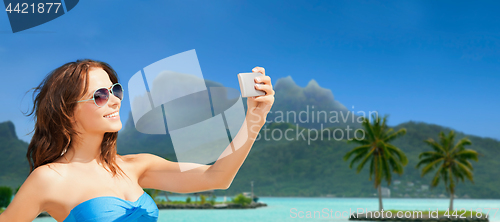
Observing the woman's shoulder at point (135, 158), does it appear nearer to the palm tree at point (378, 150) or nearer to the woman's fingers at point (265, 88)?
the woman's fingers at point (265, 88)

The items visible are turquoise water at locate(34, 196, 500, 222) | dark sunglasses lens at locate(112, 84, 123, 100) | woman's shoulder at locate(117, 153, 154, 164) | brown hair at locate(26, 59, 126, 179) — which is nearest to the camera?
brown hair at locate(26, 59, 126, 179)

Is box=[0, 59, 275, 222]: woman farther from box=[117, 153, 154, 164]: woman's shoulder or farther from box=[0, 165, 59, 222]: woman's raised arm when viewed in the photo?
box=[117, 153, 154, 164]: woman's shoulder

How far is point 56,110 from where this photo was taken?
4.89ft

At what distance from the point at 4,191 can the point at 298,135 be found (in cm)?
9787

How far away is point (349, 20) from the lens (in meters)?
187

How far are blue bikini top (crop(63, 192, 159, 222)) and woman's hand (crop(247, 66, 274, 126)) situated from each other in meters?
0.60

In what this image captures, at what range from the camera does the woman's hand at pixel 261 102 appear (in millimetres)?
1441

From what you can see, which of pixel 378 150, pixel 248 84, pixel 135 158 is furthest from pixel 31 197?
pixel 378 150

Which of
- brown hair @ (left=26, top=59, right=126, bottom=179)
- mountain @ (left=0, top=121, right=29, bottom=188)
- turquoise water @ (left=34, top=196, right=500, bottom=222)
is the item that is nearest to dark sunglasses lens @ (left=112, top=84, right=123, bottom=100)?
brown hair @ (left=26, top=59, right=126, bottom=179)

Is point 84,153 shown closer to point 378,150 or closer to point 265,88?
point 265,88

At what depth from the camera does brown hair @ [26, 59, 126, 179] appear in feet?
4.93

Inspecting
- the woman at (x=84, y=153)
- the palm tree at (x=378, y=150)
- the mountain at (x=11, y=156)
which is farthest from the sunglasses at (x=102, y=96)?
the mountain at (x=11, y=156)

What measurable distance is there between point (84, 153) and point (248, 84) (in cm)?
81

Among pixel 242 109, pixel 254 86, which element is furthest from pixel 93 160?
pixel 254 86
